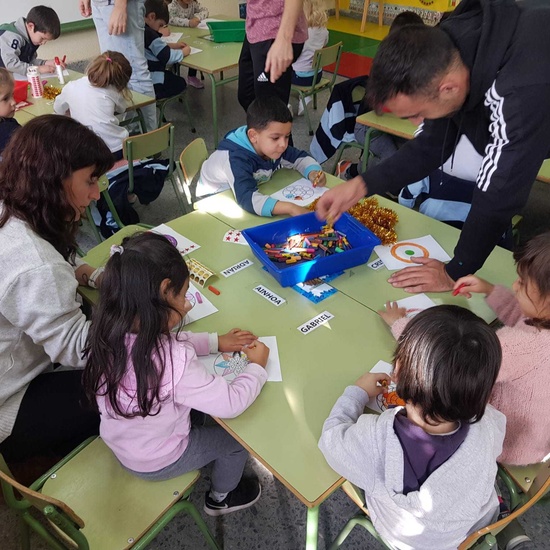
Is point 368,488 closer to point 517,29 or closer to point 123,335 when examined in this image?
point 123,335

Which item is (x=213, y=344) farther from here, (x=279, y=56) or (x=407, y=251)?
(x=279, y=56)

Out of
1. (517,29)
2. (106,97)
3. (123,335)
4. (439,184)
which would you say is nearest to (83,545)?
(123,335)

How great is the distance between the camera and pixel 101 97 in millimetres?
3043

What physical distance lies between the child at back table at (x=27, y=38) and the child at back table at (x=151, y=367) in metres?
3.18

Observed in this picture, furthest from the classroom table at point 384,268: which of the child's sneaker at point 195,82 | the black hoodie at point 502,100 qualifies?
the child's sneaker at point 195,82

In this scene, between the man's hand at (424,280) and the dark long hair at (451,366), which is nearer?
the dark long hair at (451,366)

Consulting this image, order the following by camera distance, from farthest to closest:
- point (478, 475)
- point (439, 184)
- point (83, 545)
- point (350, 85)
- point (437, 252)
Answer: point (350, 85), point (439, 184), point (437, 252), point (83, 545), point (478, 475)

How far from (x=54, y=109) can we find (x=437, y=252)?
2648 mm

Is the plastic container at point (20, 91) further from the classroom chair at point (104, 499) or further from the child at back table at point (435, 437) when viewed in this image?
the child at back table at point (435, 437)

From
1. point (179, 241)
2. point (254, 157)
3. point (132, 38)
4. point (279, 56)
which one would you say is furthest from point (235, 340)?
point (132, 38)

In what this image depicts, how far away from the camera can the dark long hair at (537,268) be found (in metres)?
1.23

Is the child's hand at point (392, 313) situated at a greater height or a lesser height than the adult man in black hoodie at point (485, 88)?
lesser

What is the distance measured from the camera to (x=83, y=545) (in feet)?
3.76

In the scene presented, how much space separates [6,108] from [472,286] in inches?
103
